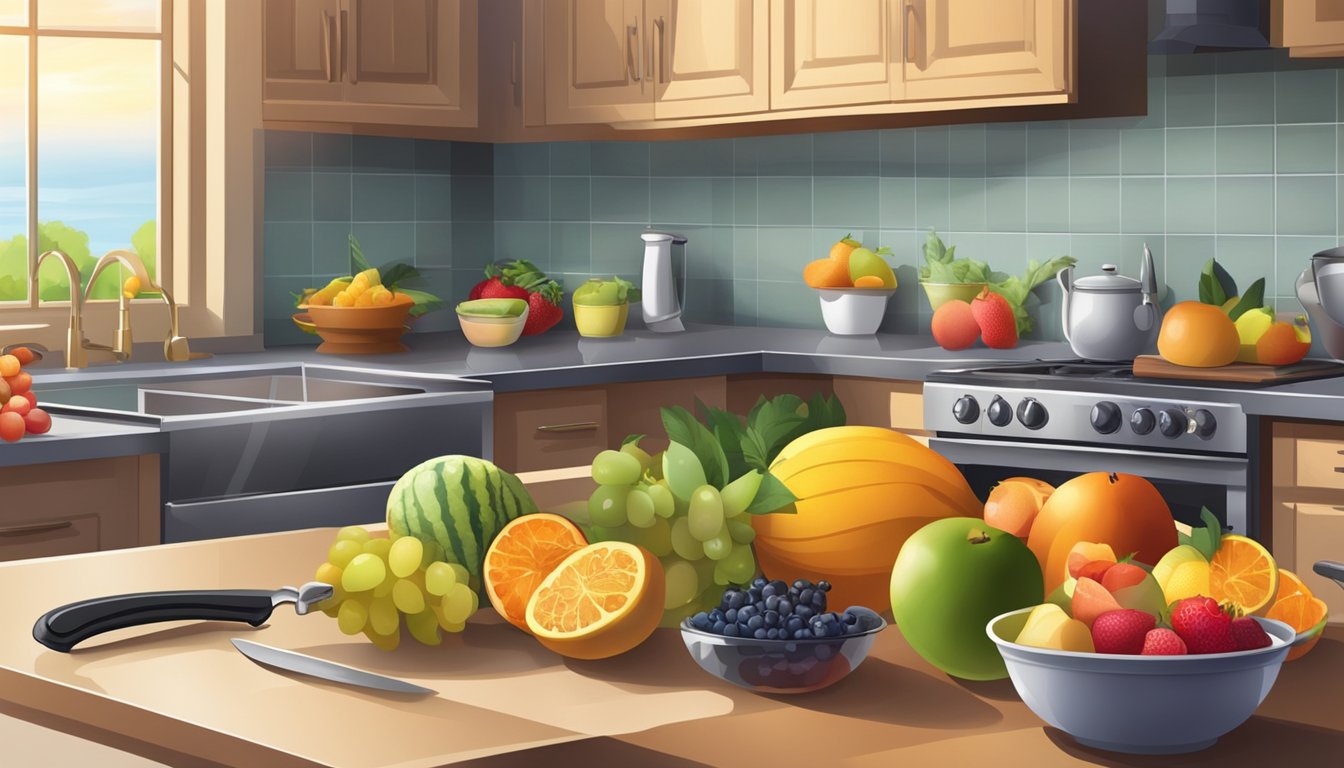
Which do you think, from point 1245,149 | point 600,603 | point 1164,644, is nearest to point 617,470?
point 600,603

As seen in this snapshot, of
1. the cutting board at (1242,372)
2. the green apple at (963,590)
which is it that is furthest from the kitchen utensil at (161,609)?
the cutting board at (1242,372)

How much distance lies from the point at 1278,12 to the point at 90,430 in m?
2.44

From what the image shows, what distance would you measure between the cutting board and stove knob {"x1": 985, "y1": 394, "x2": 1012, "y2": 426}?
0.88 feet

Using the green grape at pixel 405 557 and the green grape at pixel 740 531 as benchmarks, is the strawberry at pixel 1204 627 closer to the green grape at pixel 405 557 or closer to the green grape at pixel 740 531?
the green grape at pixel 740 531

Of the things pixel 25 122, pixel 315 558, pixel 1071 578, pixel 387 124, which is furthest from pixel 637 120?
pixel 1071 578

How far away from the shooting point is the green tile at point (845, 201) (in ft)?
14.4

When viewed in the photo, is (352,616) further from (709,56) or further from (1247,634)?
(709,56)

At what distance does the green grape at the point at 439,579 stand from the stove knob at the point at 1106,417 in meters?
2.22

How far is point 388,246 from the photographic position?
4699mm

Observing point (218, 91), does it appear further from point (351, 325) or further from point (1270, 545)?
point (1270, 545)

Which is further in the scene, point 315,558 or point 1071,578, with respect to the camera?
point 315,558

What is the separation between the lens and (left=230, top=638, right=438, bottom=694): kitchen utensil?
104cm

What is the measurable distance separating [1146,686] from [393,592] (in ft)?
1.72

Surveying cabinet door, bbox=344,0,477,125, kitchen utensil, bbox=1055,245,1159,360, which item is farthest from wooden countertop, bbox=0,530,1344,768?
cabinet door, bbox=344,0,477,125
